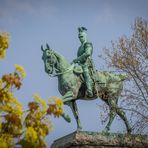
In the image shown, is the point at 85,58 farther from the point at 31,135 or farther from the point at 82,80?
the point at 31,135

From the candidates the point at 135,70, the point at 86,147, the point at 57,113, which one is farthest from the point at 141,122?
the point at 57,113

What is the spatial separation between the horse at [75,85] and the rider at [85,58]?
7.6 inches

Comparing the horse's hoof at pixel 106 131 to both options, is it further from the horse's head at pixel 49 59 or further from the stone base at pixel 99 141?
the horse's head at pixel 49 59

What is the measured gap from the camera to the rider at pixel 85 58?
11852 mm

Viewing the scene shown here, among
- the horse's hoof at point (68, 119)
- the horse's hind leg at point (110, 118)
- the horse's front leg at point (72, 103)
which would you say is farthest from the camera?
the horse's hind leg at point (110, 118)

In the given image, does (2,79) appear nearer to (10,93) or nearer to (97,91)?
(10,93)

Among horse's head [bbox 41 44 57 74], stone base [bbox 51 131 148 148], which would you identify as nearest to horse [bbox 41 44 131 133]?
horse's head [bbox 41 44 57 74]

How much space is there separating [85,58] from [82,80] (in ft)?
2.20

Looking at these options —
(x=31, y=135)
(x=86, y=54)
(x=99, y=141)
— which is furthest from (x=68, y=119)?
(x=31, y=135)

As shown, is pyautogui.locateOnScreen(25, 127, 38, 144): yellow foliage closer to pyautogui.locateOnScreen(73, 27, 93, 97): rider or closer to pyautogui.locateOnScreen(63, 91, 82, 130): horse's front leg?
pyautogui.locateOnScreen(63, 91, 82, 130): horse's front leg

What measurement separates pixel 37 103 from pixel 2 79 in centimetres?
69

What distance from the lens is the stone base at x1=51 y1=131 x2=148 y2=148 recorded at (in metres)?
10.8

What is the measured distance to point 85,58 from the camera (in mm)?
12234

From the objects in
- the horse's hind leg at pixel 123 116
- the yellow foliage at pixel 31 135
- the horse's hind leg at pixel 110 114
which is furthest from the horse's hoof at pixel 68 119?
the yellow foliage at pixel 31 135
